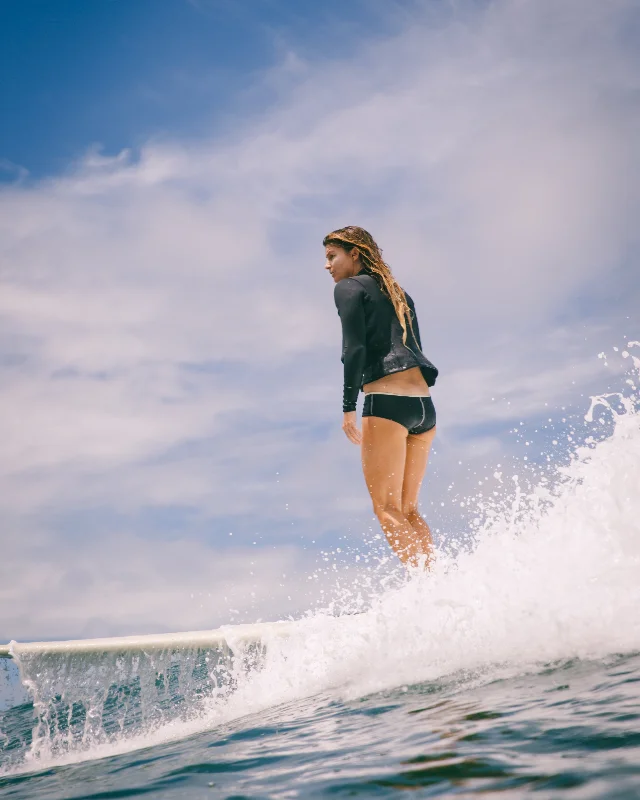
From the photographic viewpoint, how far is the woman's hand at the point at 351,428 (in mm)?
4137

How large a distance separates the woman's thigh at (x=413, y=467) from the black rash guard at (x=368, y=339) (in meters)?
0.41

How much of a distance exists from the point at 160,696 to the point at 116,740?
1395 mm

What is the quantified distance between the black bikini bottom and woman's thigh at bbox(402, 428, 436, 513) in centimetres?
10

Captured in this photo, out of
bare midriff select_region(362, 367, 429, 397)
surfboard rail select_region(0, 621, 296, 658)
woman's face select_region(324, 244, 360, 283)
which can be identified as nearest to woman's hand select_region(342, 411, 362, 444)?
bare midriff select_region(362, 367, 429, 397)

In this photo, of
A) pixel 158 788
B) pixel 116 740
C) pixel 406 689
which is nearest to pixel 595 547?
pixel 406 689

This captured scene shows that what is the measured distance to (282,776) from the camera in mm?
1787

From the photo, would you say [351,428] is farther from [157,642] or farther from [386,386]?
[157,642]

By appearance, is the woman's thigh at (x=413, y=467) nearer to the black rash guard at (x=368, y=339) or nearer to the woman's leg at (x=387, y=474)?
the woman's leg at (x=387, y=474)

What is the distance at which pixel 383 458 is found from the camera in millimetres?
4055

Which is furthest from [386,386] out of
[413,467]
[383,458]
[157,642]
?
[157,642]

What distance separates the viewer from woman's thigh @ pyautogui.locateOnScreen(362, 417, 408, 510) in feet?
13.3

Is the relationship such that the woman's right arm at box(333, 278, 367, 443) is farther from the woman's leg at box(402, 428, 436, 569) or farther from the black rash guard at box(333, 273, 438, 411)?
the woman's leg at box(402, 428, 436, 569)

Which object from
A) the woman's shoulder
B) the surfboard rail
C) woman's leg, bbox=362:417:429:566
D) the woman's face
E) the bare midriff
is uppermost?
the woman's face

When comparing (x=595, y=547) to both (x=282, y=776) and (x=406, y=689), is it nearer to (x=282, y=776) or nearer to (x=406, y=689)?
(x=406, y=689)
